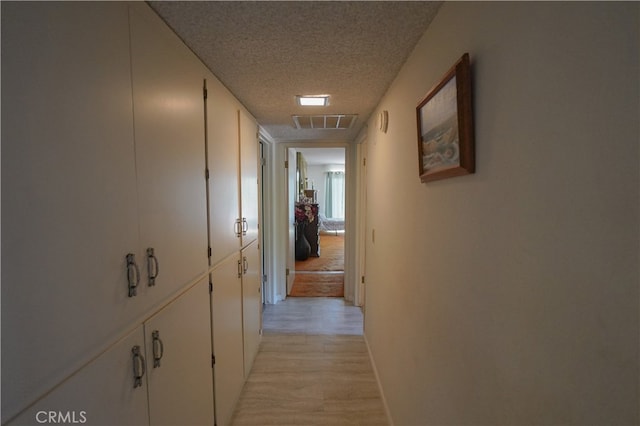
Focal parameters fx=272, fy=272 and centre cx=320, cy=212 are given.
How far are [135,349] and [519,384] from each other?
3.72 feet

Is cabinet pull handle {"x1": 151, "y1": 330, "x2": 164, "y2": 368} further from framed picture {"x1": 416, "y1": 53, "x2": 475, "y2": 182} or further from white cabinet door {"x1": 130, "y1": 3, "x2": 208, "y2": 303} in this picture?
framed picture {"x1": 416, "y1": 53, "x2": 475, "y2": 182}

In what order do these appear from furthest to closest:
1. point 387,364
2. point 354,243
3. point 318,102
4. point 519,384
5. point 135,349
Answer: point 354,243
point 318,102
point 387,364
point 135,349
point 519,384

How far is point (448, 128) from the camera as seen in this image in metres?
0.93

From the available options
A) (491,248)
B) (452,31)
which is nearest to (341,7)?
(452,31)

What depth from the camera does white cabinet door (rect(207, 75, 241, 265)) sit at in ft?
5.18

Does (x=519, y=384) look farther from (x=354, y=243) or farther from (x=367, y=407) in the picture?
(x=354, y=243)

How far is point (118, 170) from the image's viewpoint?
2.76 ft

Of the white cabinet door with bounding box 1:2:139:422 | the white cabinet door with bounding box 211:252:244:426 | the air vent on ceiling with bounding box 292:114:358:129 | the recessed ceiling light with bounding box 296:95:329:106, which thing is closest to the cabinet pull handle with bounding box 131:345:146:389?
the white cabinet door with bounding box 1:2:139:422

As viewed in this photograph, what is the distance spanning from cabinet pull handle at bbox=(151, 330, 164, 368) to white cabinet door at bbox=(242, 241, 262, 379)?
3.72 feet

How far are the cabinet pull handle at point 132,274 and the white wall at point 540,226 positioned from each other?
1.09 m

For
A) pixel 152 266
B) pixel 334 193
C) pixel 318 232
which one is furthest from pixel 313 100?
pixel 334 193

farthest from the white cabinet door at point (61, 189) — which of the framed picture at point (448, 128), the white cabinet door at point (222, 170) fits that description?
the framed picture at point (448, 128)

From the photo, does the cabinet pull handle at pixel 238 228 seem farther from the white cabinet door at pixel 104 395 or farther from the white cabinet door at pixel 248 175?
the white cabinet door at pixel 104 395

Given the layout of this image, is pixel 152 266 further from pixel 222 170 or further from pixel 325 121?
pixel 325 121
